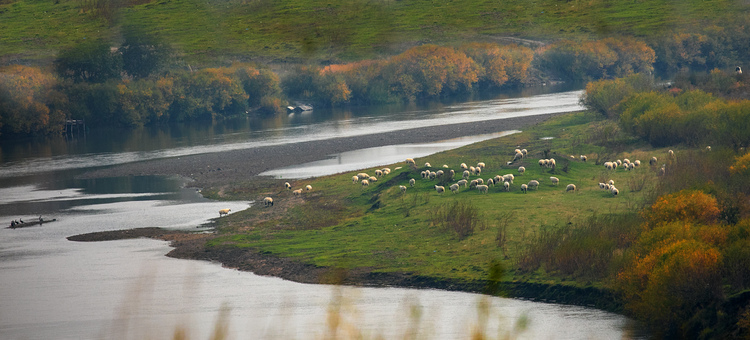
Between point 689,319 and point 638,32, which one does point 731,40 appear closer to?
point 638,32

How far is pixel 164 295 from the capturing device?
28953mm

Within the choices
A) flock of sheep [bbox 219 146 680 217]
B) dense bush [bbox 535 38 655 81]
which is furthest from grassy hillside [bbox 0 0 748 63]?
flock of sheep [bbox 219 146 680 217]

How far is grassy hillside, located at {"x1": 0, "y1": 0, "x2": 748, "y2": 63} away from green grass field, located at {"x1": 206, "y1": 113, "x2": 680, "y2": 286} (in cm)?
11051

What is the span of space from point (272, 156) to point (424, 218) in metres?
34.5

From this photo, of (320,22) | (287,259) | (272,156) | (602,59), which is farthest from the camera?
(320,22)

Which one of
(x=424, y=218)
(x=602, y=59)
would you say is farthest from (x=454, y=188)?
(x=602, y=59)

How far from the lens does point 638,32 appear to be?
155 m

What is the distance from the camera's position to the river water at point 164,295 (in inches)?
904

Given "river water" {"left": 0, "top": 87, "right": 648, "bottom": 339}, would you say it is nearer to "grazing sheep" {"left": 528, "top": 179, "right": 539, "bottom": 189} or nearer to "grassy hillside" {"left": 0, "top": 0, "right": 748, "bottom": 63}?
"grazing sheep" {"left": 528, "top": 179, "right": 539, "bottom": 189}

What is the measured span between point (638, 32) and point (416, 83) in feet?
166

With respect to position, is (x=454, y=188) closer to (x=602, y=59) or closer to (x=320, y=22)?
(x=602, y=59)

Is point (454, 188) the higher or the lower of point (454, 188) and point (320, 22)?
the lower

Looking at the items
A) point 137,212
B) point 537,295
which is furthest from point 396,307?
point 137,212

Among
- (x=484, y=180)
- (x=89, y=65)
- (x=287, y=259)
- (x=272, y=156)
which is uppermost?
(x=89, y=65)
